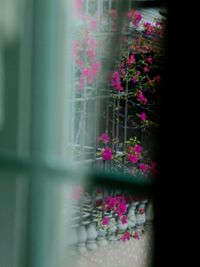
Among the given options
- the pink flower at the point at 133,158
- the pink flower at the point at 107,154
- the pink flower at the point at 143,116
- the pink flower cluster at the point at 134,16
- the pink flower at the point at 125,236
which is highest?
the pink flower cluster at the point at 134,16

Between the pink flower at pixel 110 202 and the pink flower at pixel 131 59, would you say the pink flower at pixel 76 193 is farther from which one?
the pink flower at pixel 131 59

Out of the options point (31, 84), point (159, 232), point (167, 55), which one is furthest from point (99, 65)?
point (159, 232)

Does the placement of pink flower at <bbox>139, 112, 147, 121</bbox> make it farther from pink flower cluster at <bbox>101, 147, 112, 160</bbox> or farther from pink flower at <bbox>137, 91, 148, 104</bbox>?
pink flower cluster at <bbox>101, 147, 112, 160</bbox>

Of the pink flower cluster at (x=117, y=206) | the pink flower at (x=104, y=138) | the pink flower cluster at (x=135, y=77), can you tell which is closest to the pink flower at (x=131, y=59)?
the pink flower cluster at (x=135, y=77)

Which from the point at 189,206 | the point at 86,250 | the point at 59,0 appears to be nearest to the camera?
the point at 189,206

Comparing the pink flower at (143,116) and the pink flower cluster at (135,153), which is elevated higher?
the pink flower at (143,116)

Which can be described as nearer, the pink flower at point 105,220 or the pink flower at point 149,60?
the pink flower at point 149,60

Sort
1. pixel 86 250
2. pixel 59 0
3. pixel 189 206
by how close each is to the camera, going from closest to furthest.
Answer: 1. pixel 189 206
2. pixel 59 0
3. pixel 86 250

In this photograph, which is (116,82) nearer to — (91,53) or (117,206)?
(91,53)

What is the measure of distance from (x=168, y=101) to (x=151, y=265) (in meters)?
0.30

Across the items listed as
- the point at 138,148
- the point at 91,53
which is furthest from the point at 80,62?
the point at 138,148

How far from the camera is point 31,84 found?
1.05 meters

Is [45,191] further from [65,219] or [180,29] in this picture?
[180,29]

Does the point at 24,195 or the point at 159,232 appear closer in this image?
the point at 159,232
